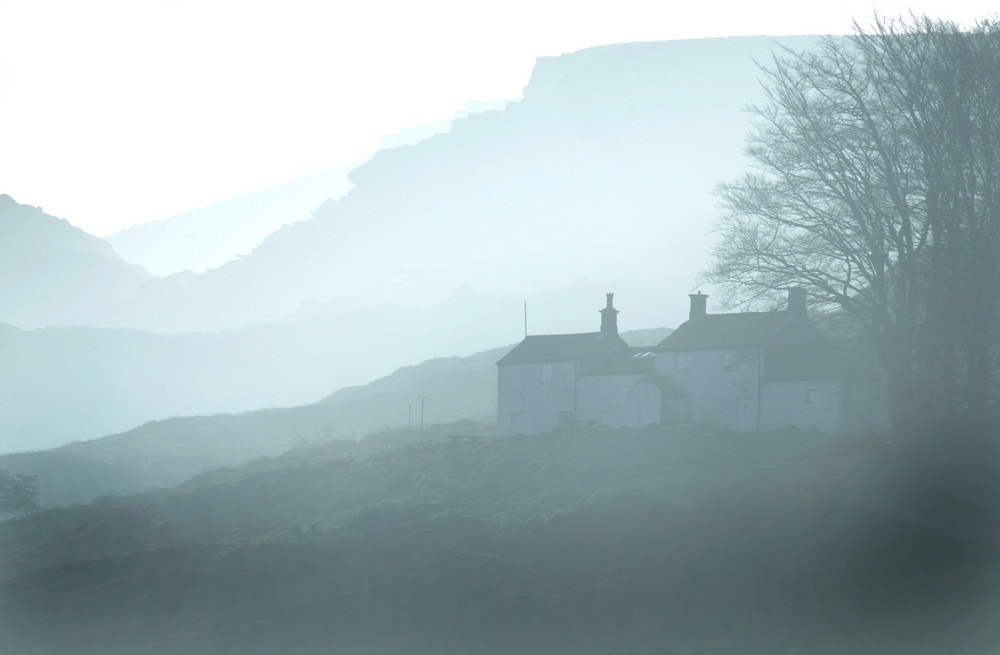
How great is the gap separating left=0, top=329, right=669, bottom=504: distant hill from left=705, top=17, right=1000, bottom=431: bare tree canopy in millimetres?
43469

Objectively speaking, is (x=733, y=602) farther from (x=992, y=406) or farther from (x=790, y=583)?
(x=992, y=406)

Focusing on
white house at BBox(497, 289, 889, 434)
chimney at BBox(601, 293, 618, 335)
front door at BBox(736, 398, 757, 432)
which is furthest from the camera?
chimney at BBox(601, 293, 618, 335)

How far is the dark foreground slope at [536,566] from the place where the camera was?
2366 cm

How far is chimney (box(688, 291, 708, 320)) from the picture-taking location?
2019 inches

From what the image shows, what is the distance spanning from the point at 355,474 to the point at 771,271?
26837 mm

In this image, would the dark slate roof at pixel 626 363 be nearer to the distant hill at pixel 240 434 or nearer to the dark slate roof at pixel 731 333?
the dark slate roof at pixel 731 333

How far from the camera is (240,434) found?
102 m

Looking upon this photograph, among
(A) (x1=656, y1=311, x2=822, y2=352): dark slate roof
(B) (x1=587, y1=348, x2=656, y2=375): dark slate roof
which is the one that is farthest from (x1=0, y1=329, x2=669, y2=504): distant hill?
(A) (x1=656, y1=311, x2=822, y2=352): dark slate roof

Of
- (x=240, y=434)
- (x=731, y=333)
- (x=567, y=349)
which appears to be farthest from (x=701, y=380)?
(x=240, y=434)

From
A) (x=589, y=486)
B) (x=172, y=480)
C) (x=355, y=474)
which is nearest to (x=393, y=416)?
(x=172, y=480)

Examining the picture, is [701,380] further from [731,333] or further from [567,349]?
[567,349]

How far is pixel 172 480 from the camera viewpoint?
76.5m

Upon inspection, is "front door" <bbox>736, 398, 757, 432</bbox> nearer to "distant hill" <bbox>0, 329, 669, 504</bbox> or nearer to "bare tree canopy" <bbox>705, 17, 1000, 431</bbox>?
"bare tree canopy" <bbox>705, 17, 1000, 431</bbox>

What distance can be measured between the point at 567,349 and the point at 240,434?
192 feet
